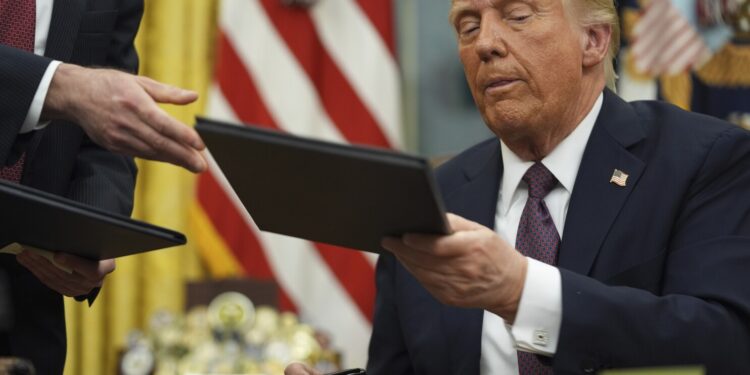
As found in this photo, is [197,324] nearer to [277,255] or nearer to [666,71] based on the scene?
[277,255]

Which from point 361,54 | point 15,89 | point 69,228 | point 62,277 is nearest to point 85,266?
point 62,277

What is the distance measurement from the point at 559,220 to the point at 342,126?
9.01ft

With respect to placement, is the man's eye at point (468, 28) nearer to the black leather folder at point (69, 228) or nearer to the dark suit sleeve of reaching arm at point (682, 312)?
the dark suit sleeve of reaching arm at point (682, 312)

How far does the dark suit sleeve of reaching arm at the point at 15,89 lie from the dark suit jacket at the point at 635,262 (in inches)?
33.4

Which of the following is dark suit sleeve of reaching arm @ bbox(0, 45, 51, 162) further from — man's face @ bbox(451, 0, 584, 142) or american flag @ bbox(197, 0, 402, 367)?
american flag @ bbox(197, 0, 402, 367)

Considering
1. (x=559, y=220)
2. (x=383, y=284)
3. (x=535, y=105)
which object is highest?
(x=535, y=105)

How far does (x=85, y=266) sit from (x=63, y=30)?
0.51 metres

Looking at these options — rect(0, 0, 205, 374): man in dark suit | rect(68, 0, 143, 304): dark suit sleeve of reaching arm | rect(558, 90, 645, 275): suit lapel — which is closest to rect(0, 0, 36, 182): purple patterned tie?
rect(0, 0, 205, 374): man in dark suit

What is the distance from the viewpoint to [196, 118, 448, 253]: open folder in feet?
5.16

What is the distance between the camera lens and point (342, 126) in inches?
195

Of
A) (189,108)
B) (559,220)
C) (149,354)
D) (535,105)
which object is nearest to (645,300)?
(559,220)

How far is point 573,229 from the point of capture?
220 cm

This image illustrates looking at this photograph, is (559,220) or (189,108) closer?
(559,220)

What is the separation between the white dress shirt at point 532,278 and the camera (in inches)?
74.3
